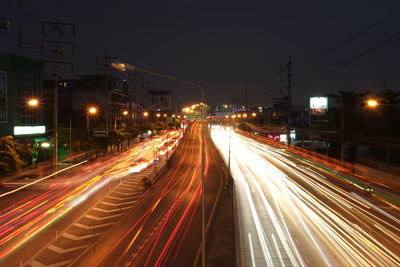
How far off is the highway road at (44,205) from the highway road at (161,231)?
3529 millimetres

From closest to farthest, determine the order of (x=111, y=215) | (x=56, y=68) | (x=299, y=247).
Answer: (x=299, y=247) < (x=111, y=215) < (x=56, y=68)

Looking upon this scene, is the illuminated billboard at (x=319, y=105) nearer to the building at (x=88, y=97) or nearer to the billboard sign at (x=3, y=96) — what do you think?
the building at (x=88, y=97)

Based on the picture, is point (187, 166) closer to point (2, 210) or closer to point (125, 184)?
point (125, 184)

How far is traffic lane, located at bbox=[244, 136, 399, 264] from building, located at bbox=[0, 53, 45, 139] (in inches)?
→ 1558

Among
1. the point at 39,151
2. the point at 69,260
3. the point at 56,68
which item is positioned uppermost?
the point at 56,68

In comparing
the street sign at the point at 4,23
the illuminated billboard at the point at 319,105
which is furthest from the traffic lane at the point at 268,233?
the illuminated billboard at the point at 319,105

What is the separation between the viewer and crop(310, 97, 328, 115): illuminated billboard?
2472 inches

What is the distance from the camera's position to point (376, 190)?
30625 mm

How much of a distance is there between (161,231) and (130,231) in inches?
80.0

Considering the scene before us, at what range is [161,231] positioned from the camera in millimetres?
21016

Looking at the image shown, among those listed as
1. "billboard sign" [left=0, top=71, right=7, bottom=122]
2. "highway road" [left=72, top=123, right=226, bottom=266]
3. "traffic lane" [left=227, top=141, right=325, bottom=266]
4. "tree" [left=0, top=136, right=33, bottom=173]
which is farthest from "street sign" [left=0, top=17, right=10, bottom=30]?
"traffic lane" [left=227, top=141, right=325, bottom=266]

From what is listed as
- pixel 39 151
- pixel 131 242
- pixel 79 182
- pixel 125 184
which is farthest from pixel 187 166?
pixel 131 242

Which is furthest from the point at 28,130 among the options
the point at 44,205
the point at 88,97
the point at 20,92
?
the point at 88,97

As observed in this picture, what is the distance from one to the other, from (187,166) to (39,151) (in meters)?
23.1
